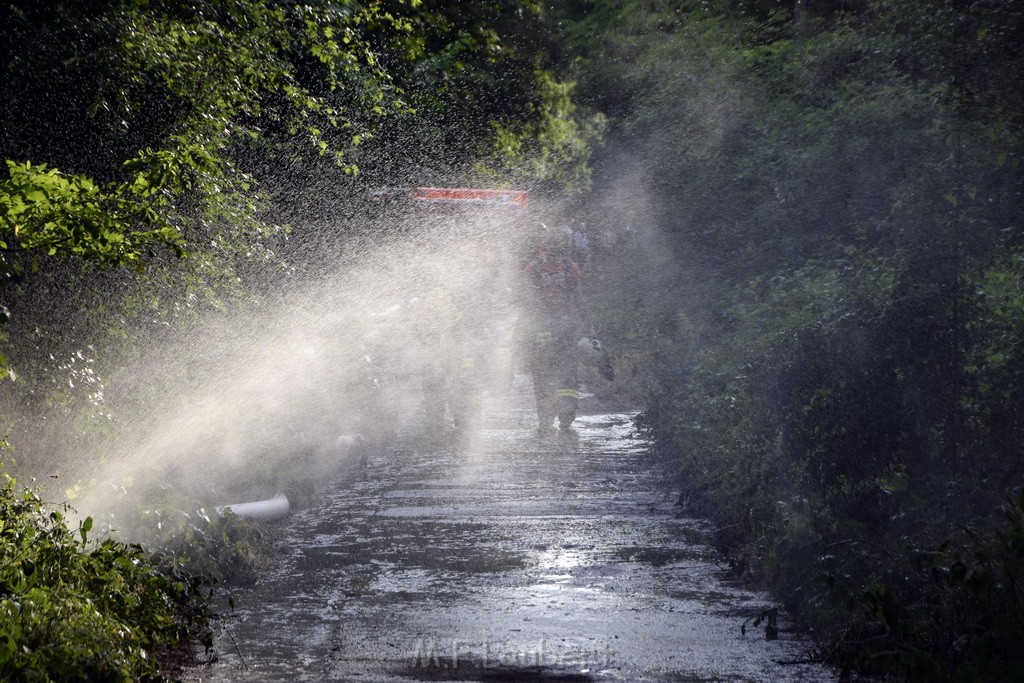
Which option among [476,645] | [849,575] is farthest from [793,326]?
[476,645]

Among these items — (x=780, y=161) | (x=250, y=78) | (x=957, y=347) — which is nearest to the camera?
(x=957, y=347)

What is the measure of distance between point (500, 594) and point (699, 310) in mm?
9589

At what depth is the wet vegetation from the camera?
5324 mm

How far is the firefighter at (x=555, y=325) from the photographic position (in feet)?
42.6

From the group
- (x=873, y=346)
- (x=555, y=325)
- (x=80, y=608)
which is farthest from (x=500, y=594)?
(x=555, y=325)

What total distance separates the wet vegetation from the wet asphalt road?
0.32m

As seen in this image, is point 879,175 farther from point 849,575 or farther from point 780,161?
point 849,575

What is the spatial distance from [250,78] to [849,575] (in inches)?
210

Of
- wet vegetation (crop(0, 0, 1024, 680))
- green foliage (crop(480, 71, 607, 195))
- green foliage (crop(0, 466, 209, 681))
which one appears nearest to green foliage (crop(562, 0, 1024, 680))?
wet vegetation (crop(0, 0, 1024, 680))

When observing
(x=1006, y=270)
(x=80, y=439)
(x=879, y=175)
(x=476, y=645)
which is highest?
(x=879, y=175)

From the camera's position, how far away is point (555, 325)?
13.1m

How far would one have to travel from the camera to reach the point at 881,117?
13406mm

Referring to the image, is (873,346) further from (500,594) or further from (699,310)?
(699,310)

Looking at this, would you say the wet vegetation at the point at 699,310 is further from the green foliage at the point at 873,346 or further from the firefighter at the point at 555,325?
the firefighter at the point at 555,325
